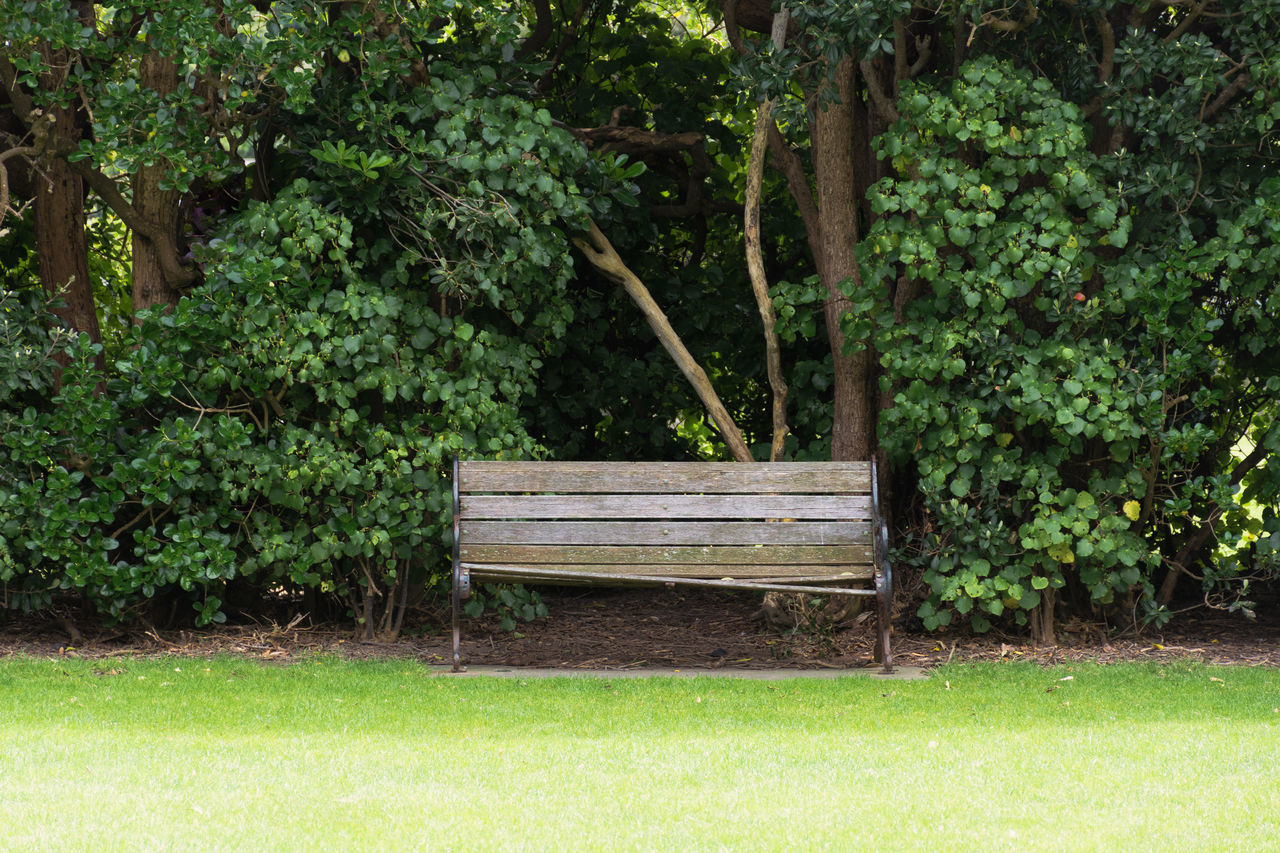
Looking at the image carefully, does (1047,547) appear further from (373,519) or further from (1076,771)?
(373,519)

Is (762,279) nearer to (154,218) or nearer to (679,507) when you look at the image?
(679,507)

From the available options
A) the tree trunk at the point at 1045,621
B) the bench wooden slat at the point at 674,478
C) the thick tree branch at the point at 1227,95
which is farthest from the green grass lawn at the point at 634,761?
the thick tree branch at the point at 1227,95

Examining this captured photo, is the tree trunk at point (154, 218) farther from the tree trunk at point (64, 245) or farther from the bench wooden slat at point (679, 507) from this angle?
the bench wooden slat at point (679, 507)

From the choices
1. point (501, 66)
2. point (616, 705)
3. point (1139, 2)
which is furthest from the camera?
point (501, 66)

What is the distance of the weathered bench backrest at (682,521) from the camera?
5395mm

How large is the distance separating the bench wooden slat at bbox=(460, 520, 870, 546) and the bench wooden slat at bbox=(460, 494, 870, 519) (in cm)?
3

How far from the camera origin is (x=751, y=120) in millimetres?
7605

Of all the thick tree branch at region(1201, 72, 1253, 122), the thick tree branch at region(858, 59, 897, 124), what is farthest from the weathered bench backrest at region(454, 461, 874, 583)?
the thick tree branch at region(1201, 72, 1253, 122)

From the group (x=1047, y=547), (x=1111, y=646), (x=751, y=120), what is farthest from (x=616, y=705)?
(x=751, y=120)

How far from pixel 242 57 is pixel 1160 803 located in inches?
178

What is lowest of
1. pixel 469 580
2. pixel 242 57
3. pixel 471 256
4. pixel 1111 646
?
pixel 1111 646

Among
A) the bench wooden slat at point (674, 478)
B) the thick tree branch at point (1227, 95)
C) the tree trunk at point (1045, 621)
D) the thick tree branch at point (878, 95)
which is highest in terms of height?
the thick tree branch at point (878, 95)

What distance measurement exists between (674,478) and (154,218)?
114 inches

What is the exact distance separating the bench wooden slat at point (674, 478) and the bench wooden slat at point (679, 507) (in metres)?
0.04
